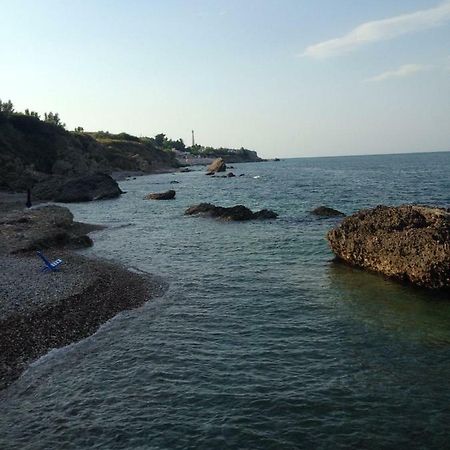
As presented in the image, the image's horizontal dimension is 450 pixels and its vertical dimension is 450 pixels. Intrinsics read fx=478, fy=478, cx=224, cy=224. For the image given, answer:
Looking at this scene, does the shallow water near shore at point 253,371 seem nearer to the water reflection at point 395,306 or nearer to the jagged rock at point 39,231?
the water reflection at point 395,306

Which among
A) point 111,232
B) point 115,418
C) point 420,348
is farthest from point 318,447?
point 111,232

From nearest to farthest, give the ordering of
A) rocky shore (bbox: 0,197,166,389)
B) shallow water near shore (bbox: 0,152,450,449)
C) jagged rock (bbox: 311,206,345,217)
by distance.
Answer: shallow water near shore (bbox: 0,152,450,449), rocky shore (bbox: 0,197,166,389), jagged rock (bbox: 311,206,345,217)

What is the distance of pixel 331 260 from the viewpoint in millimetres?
31641

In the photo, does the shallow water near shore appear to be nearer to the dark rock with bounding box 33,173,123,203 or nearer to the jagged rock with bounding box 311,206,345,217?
the jagged rock with bounding box 311,206,345,217

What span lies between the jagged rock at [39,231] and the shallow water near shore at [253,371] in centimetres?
1102

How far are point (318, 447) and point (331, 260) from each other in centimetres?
2029

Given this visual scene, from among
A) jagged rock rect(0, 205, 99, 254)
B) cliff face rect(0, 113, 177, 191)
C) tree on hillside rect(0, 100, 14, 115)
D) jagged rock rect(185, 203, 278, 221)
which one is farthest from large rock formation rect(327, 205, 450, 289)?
tree on hillside rect(0, 100, 14, 115)

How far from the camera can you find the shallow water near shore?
12836mm

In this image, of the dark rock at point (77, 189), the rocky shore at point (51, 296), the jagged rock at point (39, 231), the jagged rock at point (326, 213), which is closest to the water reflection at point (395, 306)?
the rocky shore at point (51, 296)

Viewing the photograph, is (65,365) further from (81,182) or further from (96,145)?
(96,145)

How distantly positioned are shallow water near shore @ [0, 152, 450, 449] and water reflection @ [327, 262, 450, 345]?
0.28 ft

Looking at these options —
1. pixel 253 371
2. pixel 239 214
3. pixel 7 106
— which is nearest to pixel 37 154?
pixel 7 106

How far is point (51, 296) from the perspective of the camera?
2281cm

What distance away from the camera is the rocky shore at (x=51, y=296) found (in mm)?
18020
